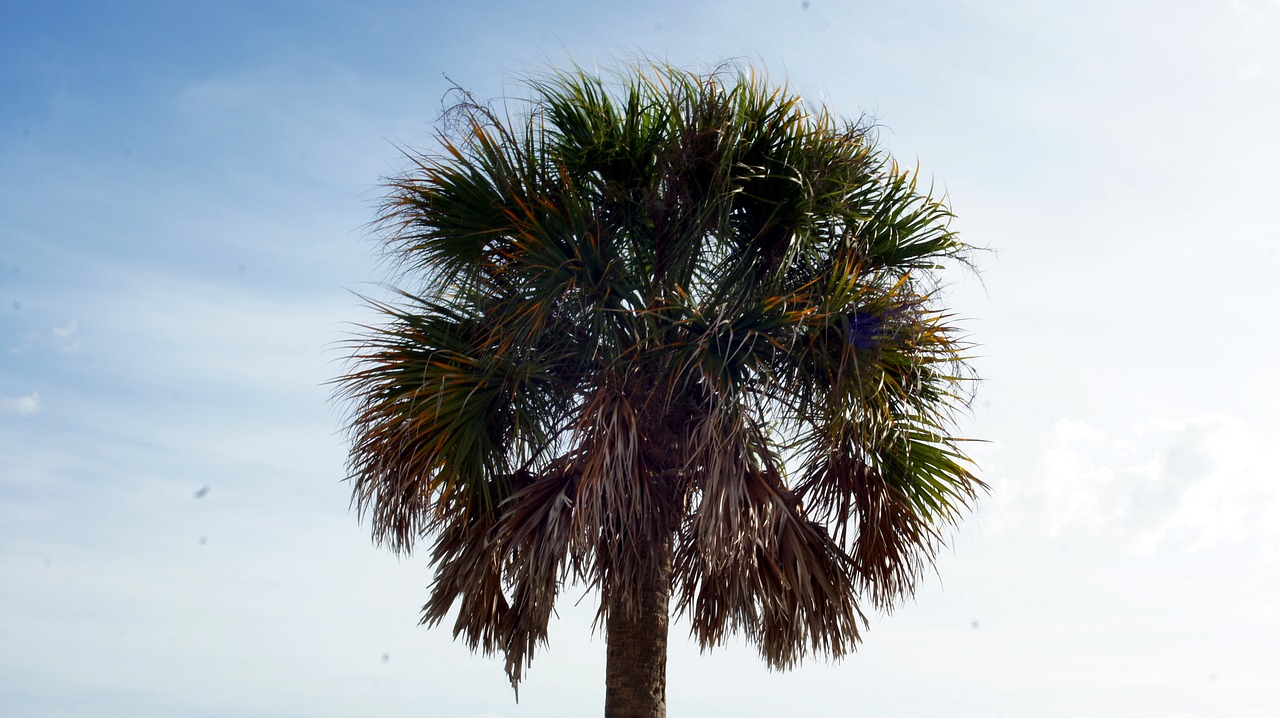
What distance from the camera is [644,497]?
6805 millimetres

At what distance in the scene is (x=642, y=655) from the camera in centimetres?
728

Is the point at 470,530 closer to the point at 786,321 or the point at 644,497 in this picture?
the point at 644,497

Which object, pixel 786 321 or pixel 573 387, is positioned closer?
pixel 786 321

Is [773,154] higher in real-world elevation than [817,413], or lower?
higher

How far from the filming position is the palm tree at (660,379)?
6824mm

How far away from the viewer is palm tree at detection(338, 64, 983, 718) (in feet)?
Result: 22.4

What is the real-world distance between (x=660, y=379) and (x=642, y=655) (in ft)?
6.20

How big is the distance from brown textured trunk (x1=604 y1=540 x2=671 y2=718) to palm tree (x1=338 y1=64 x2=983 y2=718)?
2 centimetres

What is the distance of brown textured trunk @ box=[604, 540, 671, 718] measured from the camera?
7211 mm

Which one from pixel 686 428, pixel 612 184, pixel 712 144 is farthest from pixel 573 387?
pixel 712 144

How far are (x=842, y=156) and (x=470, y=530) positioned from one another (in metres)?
3.67

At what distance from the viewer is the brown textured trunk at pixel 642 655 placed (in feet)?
23.7

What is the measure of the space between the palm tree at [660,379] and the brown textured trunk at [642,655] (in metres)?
0.02

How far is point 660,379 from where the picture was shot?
22.7 ft
